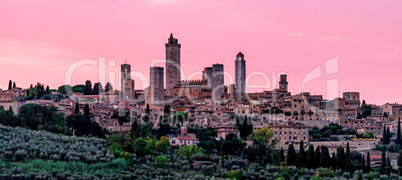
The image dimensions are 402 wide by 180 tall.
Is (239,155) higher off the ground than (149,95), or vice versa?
(149,95)

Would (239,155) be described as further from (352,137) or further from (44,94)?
(44,94)

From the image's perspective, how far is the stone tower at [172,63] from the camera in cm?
8394

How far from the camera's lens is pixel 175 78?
84375 mm

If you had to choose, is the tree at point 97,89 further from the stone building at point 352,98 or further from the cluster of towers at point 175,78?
the stone building at point 352,98

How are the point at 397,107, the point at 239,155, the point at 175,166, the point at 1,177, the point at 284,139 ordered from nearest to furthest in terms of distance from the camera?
1. the point at 1,177
2. the point at 175,166
3. the point at 239,155
4. the point at 284,139
5. the point at 397,107

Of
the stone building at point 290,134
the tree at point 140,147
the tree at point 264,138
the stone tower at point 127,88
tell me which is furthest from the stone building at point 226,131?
the stone tower at point 127,88

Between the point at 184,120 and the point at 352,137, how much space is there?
14213 mm

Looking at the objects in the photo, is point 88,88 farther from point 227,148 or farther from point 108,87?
point 227,148

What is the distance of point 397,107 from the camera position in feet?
229

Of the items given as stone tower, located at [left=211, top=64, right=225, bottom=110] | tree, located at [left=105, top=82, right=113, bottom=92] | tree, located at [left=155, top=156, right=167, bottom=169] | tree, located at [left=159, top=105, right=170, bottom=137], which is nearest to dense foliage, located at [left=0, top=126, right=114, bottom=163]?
tree, located at [left=155, top=156, right=167, bottom=169]

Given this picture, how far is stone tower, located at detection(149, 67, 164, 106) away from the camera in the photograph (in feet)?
241

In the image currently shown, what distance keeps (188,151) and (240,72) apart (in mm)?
34318

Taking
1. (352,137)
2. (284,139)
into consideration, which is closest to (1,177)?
(284,139)

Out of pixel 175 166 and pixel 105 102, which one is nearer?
pixel 175 166
